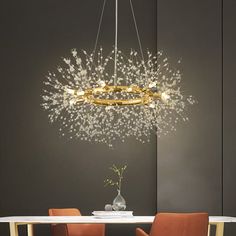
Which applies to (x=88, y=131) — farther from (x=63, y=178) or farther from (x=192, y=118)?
(x=192, y=118)

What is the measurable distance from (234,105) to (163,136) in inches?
33.5

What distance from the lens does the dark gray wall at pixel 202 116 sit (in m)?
6.97

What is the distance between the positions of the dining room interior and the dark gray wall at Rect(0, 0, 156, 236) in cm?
1

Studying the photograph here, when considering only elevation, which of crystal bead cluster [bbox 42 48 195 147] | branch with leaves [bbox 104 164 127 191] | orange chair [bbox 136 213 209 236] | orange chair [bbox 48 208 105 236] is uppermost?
crystal bead cluster [bbox 42 48 195 147]

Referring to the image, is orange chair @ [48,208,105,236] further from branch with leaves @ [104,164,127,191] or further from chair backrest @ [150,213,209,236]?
chair backrest @ [150,213,209,236]

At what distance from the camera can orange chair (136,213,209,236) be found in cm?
492

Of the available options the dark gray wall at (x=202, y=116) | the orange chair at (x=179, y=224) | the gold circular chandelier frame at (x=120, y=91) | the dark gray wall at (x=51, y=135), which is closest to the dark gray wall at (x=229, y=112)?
the dark gray wall at (x=202, y=116)

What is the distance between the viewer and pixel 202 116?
705 centimetres

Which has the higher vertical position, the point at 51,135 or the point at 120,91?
the point at 120,91

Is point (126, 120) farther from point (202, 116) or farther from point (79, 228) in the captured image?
point (79, 228)

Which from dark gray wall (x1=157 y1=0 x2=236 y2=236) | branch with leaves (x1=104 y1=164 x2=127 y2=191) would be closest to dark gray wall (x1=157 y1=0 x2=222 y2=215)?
dark gray wall (x1=157 y1=0 x2=236 y2=236)

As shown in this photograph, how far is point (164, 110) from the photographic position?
7090 mm

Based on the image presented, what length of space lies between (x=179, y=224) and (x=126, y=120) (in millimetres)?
2408

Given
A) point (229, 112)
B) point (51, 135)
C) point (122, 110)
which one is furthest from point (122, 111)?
point (229, 112)
